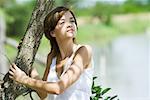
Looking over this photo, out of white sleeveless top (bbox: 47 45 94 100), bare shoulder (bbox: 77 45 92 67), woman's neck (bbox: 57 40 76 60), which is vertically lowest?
white sleeveless top (bbox: 47 45 94 100)

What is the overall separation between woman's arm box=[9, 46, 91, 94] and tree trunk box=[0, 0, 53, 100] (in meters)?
0.21

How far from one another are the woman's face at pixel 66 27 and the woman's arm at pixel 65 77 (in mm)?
98

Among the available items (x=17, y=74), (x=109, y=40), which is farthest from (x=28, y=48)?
(x=109, y=40)

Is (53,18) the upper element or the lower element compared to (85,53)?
upper

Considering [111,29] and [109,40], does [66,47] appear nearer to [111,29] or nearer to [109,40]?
[109,40]

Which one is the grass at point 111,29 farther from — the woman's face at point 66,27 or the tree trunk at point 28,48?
the woman's face at point 66,27

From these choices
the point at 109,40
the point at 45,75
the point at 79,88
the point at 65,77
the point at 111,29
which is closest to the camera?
the point at 65,77

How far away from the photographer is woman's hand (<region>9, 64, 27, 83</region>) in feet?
8.85

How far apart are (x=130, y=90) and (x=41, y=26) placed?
7.77 m

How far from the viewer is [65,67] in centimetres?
274

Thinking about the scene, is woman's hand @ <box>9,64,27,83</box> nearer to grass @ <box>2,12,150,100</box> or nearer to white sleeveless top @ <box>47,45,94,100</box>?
white sleeveless top @ <box>47,45,94,100</box>

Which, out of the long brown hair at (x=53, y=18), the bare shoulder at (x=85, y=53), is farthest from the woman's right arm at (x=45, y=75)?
the bare shoulder at (x=85, y=53)

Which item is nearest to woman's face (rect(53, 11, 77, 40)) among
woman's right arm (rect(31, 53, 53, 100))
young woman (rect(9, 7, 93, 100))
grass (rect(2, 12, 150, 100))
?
A: young woman (rect(9, 7, 93, 100))

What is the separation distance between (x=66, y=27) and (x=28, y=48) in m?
0.37
